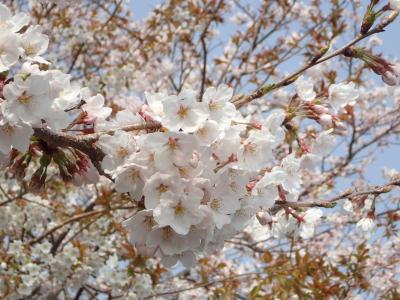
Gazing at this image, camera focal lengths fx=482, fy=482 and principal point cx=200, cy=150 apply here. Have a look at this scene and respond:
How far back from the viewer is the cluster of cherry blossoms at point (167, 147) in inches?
47.6

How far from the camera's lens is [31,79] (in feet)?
3.81

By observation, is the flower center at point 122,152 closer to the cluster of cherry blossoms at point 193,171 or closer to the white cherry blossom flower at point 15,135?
the cluster of cherry blossoms at point 193,171

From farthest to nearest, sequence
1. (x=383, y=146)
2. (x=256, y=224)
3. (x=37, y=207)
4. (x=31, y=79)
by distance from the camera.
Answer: (x=383, y=146)
(x=37, y=207)
(x=256, y=224)
(x=31, y=79)

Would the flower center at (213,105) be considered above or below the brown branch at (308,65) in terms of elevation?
below

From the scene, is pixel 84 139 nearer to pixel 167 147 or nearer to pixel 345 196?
pixel 167 147

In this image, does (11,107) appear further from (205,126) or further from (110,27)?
(110,27)

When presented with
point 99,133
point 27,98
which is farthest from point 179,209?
point 27,98

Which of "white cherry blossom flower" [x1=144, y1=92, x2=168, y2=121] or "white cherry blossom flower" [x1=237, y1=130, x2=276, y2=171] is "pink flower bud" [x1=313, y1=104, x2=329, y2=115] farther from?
"white cherry blossom flower" [x1=144, y1=92, x2=168, y2=121]

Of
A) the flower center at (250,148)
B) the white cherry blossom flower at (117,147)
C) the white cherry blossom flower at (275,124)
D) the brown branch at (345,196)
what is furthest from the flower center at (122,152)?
the brown branch at (345,196)

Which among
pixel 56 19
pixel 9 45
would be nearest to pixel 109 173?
pixel 9 45

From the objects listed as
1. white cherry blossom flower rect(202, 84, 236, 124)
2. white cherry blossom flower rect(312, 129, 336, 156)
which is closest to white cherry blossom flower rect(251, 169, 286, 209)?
white cherry blossom flower rect(202, 84, 236, 124)

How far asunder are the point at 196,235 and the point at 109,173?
0.96 ft

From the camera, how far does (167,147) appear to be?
1.19 metres

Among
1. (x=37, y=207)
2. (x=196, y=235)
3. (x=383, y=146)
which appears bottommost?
(x=196, y=235)
